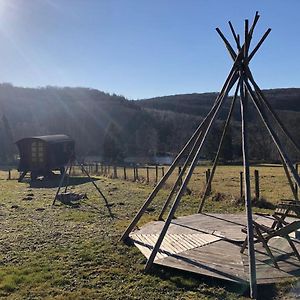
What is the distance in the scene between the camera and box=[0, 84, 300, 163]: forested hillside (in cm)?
6825

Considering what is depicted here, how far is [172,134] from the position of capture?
3511 inches

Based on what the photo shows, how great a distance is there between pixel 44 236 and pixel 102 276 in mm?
3741

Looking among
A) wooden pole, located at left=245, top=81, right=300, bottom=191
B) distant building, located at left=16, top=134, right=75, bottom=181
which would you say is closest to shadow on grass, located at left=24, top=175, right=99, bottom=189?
distant building, located at left=16, top=134, right=75, bottom=181

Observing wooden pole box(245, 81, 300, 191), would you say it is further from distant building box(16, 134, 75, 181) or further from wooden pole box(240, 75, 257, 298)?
distant building box(16, 134, 75, 181)

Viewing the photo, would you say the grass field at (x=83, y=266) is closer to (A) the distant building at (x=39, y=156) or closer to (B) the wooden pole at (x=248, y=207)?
(B) the wooden pole at (x=248, y=207)

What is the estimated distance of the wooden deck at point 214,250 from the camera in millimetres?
6805

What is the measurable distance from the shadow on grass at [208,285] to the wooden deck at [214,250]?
117mm

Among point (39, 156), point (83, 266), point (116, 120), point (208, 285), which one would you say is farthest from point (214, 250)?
point (116, 120)

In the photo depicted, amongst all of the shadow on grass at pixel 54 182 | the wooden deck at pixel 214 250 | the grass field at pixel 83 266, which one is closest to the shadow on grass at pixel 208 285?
the grass field at pixel 83 266

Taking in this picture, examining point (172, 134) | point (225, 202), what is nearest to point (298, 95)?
point (172, 134)

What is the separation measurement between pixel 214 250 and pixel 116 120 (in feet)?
322

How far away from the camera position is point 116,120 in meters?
105

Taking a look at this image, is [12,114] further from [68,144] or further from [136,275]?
[136,275]

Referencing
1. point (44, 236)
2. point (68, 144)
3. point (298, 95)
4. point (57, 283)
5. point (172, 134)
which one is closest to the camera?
point (57, 283)
